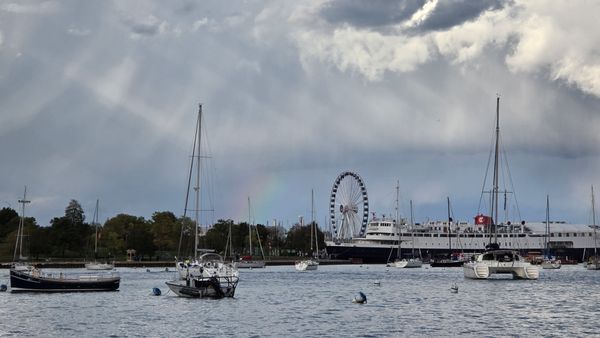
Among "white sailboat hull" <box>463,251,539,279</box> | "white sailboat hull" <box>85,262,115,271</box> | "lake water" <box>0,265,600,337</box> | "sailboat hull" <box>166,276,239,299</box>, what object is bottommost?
"lake water" <box>0,265,600,337</box>

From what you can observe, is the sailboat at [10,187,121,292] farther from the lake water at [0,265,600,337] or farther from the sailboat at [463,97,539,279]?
the sailboat at [463,97,539,279]

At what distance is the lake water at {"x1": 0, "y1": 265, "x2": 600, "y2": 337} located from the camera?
58.2 m

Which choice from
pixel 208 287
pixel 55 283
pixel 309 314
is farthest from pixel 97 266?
pixel 309 314

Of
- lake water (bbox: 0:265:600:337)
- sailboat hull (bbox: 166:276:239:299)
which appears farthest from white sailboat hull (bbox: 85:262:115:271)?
sailboat hull (bbox: 166:276:239:299)

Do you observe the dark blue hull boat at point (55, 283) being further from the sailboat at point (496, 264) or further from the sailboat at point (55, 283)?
the sailboat at point (496, 264)

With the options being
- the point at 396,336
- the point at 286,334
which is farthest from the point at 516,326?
the point at 286,334

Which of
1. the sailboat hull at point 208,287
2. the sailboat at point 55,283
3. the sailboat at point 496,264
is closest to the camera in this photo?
the sailboat hull at point 208,287

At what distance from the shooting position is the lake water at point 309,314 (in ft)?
191

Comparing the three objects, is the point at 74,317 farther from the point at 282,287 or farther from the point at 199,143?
the point at 282,287

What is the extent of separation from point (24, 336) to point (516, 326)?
33648mm

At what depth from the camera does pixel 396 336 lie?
180 ft

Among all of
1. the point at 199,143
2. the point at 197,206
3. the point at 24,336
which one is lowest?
the point at 24,336

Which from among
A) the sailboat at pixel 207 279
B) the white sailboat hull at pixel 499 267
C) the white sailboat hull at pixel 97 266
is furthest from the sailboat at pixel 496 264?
the white sailboat hull at pixel 97 266

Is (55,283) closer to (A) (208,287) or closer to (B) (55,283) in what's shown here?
(B) (55,283)
